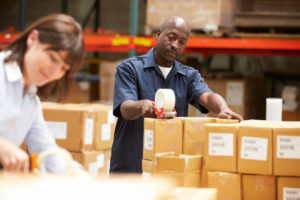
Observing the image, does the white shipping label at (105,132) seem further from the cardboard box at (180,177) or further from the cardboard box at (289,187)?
the cardboard box at (289,187)

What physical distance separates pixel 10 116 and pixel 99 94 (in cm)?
493

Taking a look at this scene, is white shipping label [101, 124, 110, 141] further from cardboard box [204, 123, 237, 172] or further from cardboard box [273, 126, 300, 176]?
cardboard box [273, 126, 300, 176]

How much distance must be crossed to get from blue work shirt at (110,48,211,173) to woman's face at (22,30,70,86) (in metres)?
1.24

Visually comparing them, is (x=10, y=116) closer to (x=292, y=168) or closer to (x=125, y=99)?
(x=125, y=99)

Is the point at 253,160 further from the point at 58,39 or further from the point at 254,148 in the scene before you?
the point at 58,39

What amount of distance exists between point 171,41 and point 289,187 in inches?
46.2

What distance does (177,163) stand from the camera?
263 cm

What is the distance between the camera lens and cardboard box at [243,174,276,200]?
266 cm

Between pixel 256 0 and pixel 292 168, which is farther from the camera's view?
pixel 256 0

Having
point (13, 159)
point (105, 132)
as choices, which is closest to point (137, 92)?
point (105, 132)

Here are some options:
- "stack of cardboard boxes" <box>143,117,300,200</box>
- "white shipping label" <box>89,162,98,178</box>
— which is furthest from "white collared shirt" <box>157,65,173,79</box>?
"white shipping label" <box>89,162,98,178</box>

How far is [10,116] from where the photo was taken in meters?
1.98

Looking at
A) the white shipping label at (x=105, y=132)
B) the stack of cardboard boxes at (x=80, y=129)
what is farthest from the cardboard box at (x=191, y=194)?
the white shipping label at (x=105, y=132)

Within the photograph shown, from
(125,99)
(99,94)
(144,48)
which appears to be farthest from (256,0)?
(125,99)
